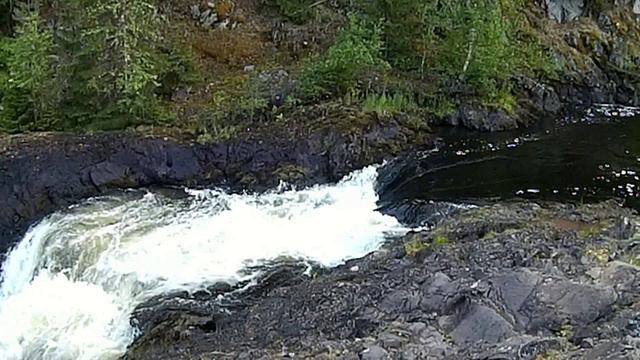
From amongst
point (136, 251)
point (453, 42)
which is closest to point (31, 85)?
point (136, 251)

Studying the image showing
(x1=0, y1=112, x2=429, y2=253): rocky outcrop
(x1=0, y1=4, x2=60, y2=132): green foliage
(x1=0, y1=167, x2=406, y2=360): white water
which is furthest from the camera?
(x1=0, y1=4, x2=60, y2=132): green foliage

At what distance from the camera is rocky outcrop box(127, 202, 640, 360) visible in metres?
8.20

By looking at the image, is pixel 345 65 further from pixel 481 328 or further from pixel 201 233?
pixel 481 328

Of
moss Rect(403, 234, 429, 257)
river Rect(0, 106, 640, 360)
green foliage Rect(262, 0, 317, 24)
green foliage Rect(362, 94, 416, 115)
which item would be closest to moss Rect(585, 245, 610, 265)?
moss Rect(403, 234, 429, 257)

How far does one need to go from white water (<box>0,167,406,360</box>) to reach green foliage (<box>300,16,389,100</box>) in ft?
14.3

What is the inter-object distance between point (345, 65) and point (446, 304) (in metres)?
10.3

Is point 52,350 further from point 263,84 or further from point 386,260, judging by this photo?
point 263,84

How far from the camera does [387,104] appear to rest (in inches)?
733

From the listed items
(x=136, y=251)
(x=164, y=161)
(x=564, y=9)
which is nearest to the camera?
(x=136, y=251)

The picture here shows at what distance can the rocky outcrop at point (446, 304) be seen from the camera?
8.20 meters

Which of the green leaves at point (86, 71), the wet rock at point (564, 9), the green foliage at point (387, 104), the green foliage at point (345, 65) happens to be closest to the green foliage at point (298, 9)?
the green foliage at point (345, 65)

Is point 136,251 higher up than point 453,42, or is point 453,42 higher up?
point 453,42

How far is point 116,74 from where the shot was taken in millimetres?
16125

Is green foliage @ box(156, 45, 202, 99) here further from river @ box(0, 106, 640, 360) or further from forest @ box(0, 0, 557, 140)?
river @ box(0, 106, 640, 360)
